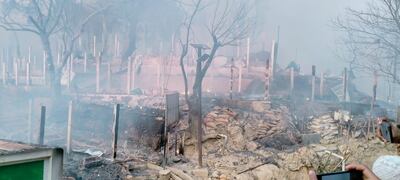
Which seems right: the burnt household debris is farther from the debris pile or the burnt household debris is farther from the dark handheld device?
the dark handheld device

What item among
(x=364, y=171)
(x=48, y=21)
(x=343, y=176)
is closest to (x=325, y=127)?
(x=48, y=21)

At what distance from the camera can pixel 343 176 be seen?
2.02 metres

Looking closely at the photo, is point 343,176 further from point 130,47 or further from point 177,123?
point 130,47

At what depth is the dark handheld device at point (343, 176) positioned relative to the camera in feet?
6.33

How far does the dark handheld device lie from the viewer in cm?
193

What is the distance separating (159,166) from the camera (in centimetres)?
809

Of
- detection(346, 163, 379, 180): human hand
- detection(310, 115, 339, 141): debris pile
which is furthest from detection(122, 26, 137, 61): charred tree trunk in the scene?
detection(346, 163, 379, 180): human hand

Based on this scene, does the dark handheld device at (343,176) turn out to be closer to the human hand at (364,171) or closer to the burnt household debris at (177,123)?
the human hand at (364,171)

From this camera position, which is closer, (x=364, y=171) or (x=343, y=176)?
(x=343, y=176)

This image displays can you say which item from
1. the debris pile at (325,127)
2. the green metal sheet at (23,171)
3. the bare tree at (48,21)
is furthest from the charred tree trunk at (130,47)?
the green metal sheet at (23,171)

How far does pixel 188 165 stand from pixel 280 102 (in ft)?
21.9

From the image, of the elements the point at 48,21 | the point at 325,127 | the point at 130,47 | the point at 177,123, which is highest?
the point at 130,47

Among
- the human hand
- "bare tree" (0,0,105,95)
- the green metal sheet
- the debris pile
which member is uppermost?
"bare tree" (0,0,105,95)

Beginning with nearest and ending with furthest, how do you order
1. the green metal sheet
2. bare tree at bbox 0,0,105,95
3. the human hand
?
the human hand
the green metal sheet
bare tree at bbox 0,0,105,95
